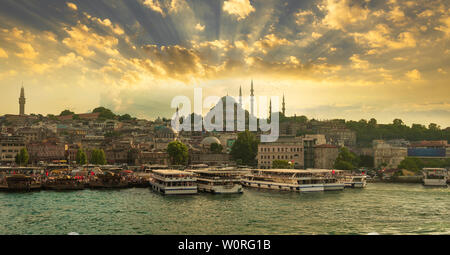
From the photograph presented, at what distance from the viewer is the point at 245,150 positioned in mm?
52531

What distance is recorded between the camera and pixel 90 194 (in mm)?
24828

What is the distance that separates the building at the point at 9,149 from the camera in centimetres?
4581

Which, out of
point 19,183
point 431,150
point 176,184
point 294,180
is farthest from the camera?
point 431,150

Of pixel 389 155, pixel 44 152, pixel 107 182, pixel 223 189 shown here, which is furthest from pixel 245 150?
pixel 223 189

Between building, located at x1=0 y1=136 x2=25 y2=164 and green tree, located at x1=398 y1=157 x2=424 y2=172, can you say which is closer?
green tree, located at x1=398 y1=157 x2=424 y2=172

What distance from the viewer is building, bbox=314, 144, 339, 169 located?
48.2 meters

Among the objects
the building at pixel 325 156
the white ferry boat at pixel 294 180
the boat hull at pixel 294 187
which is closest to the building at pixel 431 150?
the building at pixel 325 156

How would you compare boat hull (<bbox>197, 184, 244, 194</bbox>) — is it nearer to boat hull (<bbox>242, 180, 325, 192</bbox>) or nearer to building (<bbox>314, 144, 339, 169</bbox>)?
boat hull (<bbox>242, 180, 325, 192</bbox>)

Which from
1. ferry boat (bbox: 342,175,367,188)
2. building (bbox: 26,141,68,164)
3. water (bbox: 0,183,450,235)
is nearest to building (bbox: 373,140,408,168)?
ferry boat (bbox: 342,175,367,188)

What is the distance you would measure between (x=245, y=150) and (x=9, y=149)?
27783mm

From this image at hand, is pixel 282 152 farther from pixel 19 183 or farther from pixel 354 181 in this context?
pixel 19 183

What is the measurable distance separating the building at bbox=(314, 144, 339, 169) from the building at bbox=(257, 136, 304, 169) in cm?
242

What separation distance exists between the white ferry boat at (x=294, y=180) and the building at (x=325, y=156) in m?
16.0
